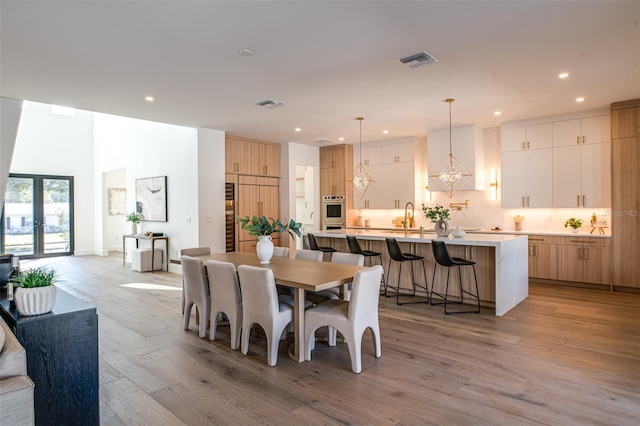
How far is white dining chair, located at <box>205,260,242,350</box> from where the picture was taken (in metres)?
3.51

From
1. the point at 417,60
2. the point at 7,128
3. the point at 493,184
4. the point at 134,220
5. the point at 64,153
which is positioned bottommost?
the point at 134,220

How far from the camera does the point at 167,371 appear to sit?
309cm

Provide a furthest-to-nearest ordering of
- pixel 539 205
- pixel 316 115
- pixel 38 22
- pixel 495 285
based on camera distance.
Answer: pixel 539 205 → pixel 316 115 → pixel 495 285 → pixel 38 22

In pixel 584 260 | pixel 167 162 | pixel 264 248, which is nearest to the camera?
pixel 264 248

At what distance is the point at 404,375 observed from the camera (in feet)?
9.82

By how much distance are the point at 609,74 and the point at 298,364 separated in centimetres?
464

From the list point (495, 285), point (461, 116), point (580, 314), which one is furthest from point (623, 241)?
point (461, 116)

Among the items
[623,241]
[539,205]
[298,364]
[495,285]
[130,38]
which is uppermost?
[130,38]

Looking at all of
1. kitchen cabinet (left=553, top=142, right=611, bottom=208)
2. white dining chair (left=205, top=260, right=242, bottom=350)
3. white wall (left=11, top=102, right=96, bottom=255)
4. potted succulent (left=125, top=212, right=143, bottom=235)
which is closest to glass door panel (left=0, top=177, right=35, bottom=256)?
white wall (left=11, top=102, right=96, bottom=255)

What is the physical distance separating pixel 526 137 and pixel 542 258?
2.09 meters

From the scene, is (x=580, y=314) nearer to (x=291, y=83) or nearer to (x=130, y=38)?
(x=291, y=83)

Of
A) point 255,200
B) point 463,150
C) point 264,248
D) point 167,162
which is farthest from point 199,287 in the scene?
point 463,150

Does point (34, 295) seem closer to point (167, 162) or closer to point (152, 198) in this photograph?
point (167, 162)

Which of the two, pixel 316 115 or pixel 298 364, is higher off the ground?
pixel 316 115
